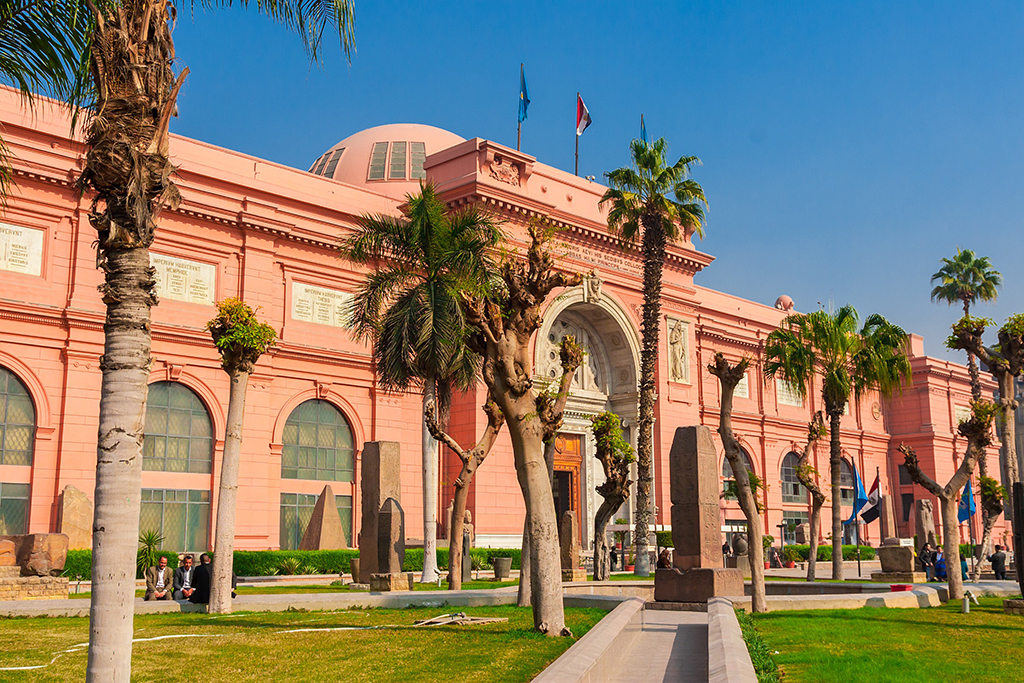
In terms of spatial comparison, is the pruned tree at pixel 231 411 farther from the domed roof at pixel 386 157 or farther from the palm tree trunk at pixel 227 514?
the domed roof at pixel 386 157

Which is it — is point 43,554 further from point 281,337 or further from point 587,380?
point 587,380

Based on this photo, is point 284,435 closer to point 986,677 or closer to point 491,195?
point 491,195

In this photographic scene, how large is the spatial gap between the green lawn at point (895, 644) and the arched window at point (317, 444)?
19.6 metres

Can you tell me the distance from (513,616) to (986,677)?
23.3 feet

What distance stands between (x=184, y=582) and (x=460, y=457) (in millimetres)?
6252

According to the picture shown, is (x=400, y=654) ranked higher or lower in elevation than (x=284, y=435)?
lower

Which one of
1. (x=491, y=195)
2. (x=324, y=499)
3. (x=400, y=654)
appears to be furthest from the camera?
(x=491, y=195)

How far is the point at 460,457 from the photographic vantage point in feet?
65.8

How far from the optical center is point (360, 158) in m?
45.7

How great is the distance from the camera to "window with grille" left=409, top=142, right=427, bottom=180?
145 ft

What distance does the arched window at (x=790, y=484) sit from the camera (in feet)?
171

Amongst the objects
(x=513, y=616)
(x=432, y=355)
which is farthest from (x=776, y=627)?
(x=432, y=355)

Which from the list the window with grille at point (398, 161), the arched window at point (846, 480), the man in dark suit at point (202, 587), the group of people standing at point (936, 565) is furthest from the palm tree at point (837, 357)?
the arched window at point (846, 480)

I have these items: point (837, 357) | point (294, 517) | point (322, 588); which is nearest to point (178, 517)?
point (294, 517)
